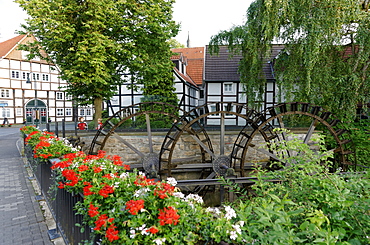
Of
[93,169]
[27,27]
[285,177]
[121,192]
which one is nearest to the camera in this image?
[121,192]

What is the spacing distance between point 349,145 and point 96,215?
1005 cm

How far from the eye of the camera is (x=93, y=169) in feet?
9.25

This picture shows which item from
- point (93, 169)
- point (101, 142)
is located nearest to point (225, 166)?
point (101, 142)

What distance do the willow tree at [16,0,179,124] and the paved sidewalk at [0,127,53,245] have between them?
5061 mm

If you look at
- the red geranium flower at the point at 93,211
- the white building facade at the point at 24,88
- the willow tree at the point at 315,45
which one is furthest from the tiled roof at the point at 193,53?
the red geranium flower at the point at 93,211

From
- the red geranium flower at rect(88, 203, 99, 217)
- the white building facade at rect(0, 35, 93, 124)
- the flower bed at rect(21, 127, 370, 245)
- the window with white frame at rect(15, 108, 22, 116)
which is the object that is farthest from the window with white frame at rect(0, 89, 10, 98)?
the red geranium flower at rect(88, 203, 99, 217)

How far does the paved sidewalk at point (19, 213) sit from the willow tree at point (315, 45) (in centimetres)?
725

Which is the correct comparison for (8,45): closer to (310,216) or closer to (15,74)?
(15,74)

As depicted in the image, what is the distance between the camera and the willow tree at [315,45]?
7594 millimetres

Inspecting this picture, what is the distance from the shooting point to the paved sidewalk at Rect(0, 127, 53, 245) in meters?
3.59

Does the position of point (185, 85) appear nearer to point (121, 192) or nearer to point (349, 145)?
point (349, 145)

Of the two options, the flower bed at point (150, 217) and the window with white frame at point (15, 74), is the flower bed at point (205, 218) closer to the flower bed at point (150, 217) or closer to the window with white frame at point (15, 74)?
the flower bed at point (150, 217)

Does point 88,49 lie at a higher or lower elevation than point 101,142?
higher

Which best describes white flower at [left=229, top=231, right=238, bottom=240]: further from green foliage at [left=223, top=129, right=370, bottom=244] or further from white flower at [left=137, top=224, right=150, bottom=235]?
white flower at [left=137, top=224, right=150, bottom=235]
